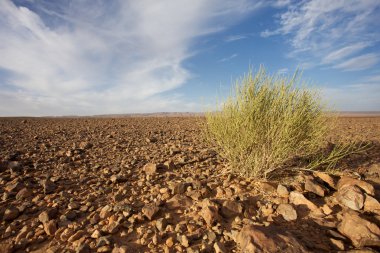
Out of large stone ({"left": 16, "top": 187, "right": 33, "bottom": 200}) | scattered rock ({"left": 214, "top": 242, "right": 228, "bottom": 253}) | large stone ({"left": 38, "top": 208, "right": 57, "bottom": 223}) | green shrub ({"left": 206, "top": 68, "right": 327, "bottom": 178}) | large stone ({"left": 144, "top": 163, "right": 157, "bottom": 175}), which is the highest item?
green shrub ({"left": 206, "top": 68, "right": 327, "bottom": 178})

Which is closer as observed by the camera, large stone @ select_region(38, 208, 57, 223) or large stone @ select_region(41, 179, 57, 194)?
large stone @ select_region(38, 208, 57, 223)

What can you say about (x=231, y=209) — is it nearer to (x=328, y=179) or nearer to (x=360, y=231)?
(x=360, y=231)

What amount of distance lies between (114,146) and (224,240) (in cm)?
461

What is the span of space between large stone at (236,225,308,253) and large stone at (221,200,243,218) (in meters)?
0.51

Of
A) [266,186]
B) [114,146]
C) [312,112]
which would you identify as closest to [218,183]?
[266,186]

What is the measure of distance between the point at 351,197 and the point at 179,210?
80.6 inches

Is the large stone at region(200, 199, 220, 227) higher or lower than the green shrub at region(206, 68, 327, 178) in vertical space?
lower

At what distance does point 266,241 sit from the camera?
2.05 m

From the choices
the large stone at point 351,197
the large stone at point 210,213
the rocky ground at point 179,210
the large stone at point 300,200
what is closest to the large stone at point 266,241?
the rocky ground at point 179,210

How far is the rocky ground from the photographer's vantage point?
2.26 m

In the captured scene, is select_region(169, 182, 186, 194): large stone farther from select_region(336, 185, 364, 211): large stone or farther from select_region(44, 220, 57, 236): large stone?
select_region(336, 185, 364, 211): large stone

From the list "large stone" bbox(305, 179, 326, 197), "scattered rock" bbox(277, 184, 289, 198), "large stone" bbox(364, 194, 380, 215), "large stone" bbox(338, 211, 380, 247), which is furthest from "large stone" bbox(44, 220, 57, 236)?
"large stone" bbox(364, 194, 380, 215)

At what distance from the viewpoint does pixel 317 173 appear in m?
3.77

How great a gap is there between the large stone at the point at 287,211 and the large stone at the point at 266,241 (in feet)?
1.58
